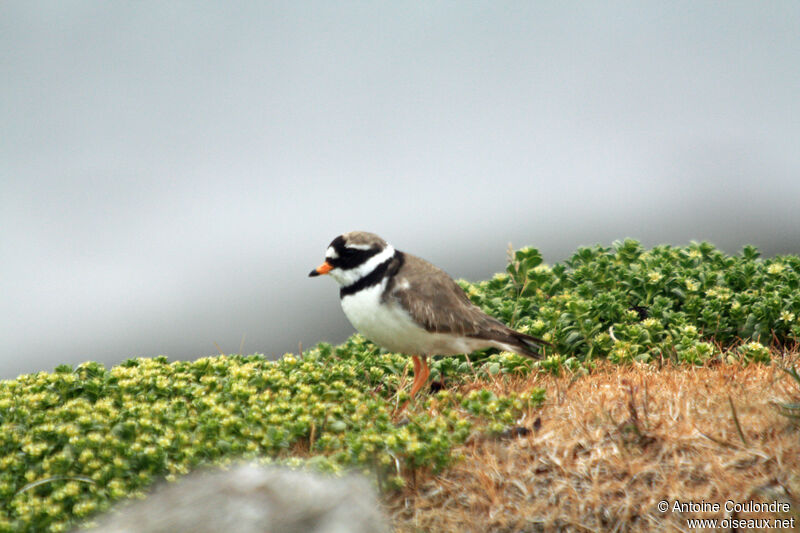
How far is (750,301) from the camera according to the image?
28.9ft

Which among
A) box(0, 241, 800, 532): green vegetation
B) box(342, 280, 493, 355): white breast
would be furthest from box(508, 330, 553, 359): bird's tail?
box(342, 280, 493, 355): white breast

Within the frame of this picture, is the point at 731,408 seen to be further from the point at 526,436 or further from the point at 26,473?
the point at 26,473

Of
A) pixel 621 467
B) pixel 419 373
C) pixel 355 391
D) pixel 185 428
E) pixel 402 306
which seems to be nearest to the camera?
pixel 621 467

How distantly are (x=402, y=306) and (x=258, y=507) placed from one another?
7.99ft

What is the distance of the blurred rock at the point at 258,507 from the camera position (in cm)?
517

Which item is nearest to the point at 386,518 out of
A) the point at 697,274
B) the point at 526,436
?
the point at 526,436

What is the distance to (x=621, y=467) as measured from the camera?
5.50m

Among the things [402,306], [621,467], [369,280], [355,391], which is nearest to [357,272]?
[369,280]

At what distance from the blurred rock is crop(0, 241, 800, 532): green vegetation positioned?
20cm

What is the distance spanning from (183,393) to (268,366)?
3.23ft

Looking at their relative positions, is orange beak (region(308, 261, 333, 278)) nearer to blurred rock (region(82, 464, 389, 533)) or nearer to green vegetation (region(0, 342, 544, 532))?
green vegetation (region(0, 342, 544, 532))

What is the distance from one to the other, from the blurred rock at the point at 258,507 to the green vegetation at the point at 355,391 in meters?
0.20

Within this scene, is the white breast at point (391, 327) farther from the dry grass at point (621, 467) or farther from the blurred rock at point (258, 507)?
the blurred rock at point (258, 507)

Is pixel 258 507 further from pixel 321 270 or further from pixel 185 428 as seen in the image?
pixel 321 270
